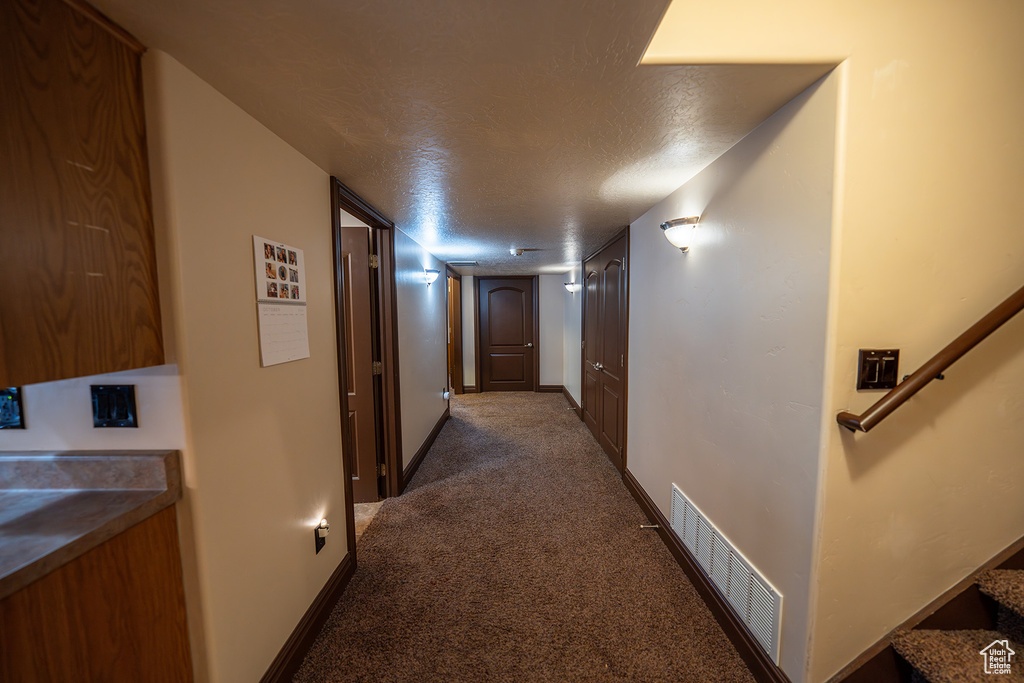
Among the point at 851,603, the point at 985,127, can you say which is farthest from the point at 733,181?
the point at 851,603

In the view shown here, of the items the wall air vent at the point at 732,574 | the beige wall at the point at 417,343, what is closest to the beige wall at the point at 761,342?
the wall air vent at the point at 732,574

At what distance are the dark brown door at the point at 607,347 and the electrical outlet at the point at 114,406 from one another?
285cm

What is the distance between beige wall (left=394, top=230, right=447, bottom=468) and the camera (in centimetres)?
306

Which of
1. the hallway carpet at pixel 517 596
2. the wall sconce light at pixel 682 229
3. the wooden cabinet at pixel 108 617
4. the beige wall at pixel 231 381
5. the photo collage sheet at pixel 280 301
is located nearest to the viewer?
the wooden cabinet at pixel 108 617

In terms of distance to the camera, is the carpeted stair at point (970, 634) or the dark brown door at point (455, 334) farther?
the dark brown door at point (455, 334)

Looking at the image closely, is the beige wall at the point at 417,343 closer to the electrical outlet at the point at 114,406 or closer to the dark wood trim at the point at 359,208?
the dark wood trim at the point at 359,208

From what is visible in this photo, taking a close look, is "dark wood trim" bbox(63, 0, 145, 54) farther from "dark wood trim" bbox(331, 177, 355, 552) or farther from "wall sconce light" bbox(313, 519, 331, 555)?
"wall sconce light" bbox(313, 519, 331, 555)

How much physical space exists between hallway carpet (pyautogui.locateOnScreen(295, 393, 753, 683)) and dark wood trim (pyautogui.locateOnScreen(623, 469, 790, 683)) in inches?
1.6

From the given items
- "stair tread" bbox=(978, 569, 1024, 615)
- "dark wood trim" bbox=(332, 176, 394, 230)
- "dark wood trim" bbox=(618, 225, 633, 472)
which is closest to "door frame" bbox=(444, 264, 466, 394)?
"dark wood trim" bbox=(332, 176, 394, 230)

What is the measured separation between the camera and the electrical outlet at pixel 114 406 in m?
1.04

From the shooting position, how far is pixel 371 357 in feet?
9.00

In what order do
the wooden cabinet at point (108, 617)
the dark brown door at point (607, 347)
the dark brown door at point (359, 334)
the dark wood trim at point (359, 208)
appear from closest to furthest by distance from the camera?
1. the wooden cabinet at point (108, 617)
2. the dark wood trim at point (359, 208)
3. the dark brown door at point (359, 334)
4. the dark brown door at point (607, 347)

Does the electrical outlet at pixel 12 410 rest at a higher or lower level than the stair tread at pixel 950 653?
higher

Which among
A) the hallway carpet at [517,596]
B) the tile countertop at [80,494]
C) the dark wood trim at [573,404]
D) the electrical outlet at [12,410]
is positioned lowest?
the hallway carpet at [517,596]
